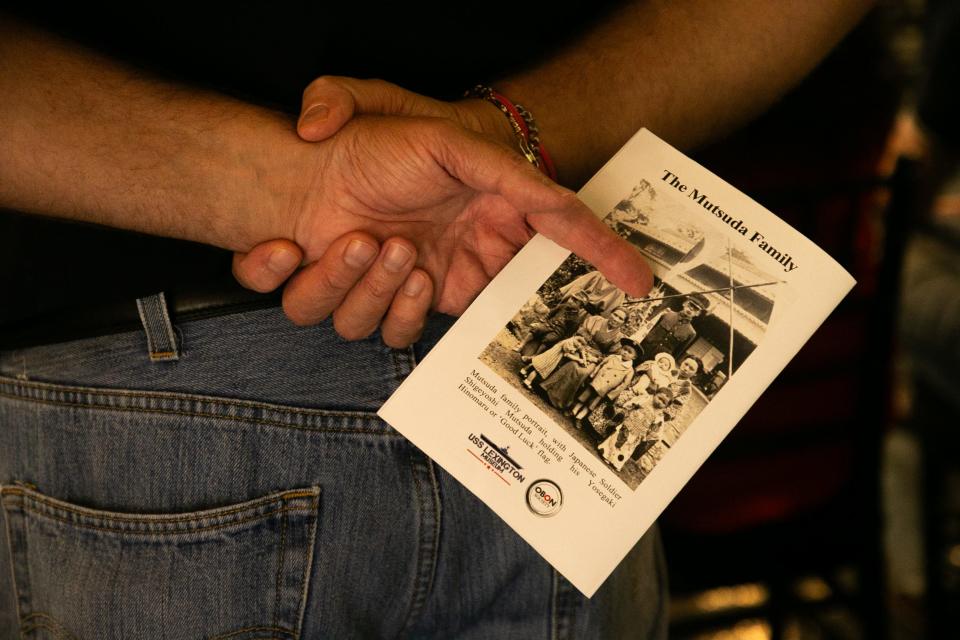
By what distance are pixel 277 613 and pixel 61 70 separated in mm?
533

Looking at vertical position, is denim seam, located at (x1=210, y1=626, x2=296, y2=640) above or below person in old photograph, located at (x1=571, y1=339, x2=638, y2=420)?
below

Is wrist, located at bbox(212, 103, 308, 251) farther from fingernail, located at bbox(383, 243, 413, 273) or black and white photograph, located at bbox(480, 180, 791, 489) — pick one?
black and white photograph, located at bbox(480, 180, 791, 489)

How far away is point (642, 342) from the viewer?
2.38ft

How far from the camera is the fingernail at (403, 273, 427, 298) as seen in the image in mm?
727

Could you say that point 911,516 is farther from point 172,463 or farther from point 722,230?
point 172,463

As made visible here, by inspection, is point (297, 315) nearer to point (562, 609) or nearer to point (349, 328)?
point (349, 328)

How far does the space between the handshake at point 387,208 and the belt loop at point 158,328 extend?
76 mm

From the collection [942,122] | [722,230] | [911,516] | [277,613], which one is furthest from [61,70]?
[911,516]

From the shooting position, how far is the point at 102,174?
673 millimetres

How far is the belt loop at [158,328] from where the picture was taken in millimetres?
701

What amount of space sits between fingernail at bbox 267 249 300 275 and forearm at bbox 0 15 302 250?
0.10 feet

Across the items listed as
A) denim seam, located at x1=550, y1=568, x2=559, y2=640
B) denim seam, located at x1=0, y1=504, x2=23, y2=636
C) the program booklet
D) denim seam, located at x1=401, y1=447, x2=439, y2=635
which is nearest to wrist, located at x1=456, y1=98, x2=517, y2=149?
the program booklet

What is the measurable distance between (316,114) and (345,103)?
0.03m

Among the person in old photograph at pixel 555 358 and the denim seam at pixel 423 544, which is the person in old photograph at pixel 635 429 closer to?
the person in old photograph at pixel 555 358
